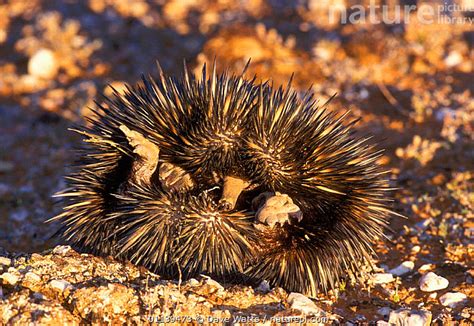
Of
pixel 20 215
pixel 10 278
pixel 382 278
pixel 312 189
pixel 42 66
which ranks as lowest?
pixel 10 278

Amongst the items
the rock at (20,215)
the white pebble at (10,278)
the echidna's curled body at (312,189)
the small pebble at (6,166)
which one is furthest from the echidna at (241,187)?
the small pebble at (6,166)

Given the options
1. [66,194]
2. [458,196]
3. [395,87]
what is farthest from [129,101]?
[395,87]

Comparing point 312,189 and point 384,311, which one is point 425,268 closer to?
point 384,311

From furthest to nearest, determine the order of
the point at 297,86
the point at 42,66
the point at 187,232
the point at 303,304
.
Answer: the point at 42,66 → the point at 297,86 → the point at 187,232 → the point at 303,304

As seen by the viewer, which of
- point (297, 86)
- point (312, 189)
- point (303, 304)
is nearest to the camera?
point (303, 304)

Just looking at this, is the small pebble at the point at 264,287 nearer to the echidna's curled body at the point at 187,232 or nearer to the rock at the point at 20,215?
A: the echidna's curled body at the point at 187,232

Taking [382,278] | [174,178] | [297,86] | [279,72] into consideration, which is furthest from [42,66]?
[382,278]
